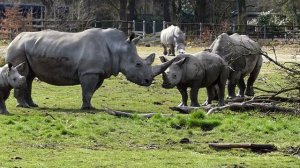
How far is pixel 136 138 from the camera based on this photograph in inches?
602

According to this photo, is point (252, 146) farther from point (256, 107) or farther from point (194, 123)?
point (256, 107)

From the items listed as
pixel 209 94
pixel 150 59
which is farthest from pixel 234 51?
pixel 150 59

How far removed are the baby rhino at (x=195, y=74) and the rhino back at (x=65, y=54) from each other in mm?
1453

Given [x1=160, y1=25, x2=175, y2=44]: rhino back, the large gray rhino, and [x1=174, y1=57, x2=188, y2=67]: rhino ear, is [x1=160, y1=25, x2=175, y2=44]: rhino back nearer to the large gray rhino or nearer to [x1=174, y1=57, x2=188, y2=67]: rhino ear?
the large gray rhino

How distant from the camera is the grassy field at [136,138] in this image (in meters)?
12.8

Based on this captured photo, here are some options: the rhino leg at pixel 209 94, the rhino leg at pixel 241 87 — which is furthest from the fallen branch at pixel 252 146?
the rhino leg at pixel 241 87

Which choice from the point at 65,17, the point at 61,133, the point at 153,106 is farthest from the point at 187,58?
the point at 65,17

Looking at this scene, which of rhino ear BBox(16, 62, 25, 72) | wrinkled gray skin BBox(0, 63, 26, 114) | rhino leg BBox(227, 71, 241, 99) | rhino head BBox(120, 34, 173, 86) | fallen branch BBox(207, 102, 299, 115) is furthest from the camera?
rhino leg BBox(227, 71, 241, 99)

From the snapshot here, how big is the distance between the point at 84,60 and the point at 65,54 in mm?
560

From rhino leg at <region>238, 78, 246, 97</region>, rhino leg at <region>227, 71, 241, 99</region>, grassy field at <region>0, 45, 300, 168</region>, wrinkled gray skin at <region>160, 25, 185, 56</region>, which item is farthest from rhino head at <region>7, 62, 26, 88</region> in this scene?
wrinkled gray skin at <region>160, 25, 185, 56</region>

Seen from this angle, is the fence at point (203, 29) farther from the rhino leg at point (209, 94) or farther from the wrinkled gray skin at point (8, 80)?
the wrinkled gray skin at point (8, 80)

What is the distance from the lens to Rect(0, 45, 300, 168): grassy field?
1281 centimetres

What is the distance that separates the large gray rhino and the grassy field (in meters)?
0.62

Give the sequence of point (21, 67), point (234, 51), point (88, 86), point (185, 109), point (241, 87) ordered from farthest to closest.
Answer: point (241, 87) < point (234, 51) < point (21, 67) < point (88, 86) < point (185, 109)
